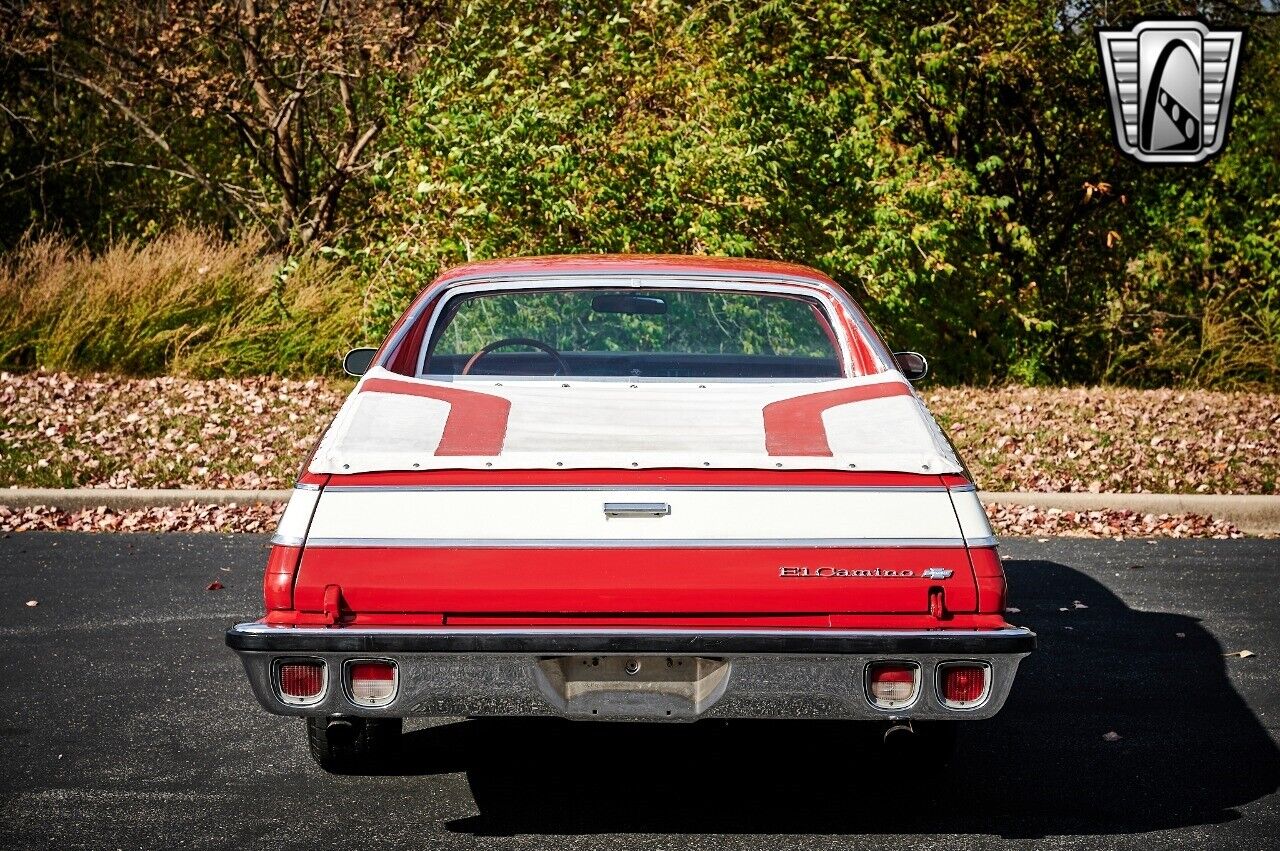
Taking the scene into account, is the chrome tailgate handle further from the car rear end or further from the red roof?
the red roof

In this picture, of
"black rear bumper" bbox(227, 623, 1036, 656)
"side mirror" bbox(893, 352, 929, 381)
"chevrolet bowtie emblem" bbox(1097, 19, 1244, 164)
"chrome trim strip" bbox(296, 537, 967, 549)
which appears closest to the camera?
"black rear bumper" bbox(227, 623, 1036, 656)

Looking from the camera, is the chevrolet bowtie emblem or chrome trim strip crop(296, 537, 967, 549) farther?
the chevrolet bowtie emblem

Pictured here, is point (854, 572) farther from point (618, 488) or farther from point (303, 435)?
point (303, 435)

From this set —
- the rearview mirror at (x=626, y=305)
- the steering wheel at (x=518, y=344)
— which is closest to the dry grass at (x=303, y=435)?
the steering wheel at (x=518, y=344)

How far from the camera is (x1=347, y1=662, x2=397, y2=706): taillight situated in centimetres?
376

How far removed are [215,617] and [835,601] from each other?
401 centimetres

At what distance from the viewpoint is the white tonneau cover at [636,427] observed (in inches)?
156

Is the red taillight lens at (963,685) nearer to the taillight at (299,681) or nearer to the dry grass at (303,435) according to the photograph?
the taillight at (299,681)

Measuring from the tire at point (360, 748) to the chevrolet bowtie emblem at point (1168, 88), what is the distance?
1413 cm

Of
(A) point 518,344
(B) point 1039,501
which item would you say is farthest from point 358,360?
(B) point 1039,501

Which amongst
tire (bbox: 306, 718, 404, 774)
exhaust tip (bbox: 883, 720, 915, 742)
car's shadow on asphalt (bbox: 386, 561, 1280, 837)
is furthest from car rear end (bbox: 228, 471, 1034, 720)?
tire (bbox: 306, 718, 404, 774)

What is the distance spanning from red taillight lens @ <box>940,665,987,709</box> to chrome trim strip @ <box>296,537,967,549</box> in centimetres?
31

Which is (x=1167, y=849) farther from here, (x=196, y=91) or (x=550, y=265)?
(x=196, y=91)

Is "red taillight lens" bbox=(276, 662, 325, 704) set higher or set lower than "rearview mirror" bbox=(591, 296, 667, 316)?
lower
